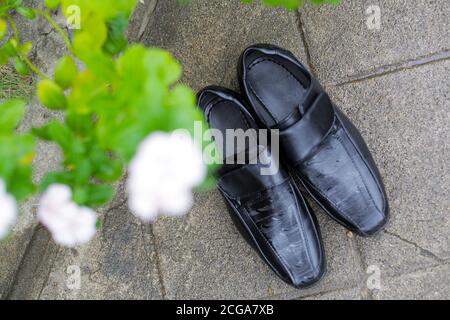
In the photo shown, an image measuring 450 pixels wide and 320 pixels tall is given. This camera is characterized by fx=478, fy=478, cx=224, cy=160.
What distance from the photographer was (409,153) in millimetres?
1702

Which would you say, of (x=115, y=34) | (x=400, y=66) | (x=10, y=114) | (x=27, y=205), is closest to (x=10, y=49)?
(x=115, y=34)

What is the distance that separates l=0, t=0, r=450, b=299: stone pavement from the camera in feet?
5.54

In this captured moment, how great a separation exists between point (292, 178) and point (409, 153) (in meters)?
0.44

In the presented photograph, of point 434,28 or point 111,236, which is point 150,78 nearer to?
point 111,236

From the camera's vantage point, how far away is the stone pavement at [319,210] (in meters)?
1.69

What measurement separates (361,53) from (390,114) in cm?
24

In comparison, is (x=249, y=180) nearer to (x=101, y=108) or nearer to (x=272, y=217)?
(x=272, y=217)

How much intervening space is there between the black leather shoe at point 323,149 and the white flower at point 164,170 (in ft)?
2.99

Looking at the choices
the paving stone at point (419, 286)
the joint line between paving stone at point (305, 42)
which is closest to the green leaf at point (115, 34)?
the joint line between paving stone at point (305, 42)

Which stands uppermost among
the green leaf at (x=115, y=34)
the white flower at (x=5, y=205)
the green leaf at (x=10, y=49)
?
the green leaf at (x=115, y=34)

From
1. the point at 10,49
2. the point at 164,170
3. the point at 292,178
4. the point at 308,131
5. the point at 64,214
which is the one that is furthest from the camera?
the point at 292,178

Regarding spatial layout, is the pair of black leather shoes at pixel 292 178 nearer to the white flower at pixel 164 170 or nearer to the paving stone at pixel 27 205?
the paving stone at pixel 27 205

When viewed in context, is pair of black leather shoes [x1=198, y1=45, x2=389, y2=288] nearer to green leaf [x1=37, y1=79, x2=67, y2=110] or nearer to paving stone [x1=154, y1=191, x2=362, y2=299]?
paving stone [x1=154, y1=191, x2=362, y2=299]

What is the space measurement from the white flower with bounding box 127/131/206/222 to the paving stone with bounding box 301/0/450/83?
1.18 m
